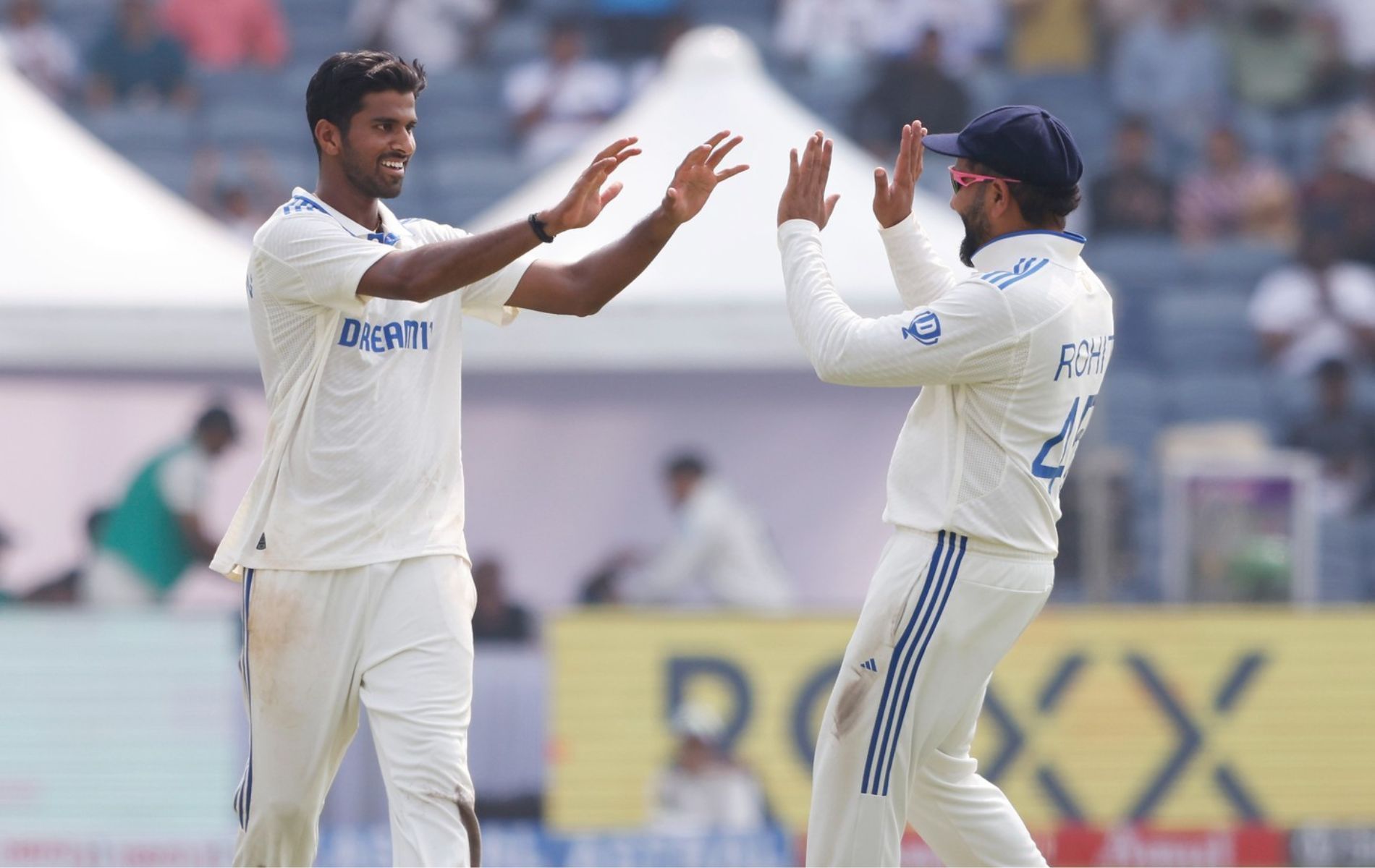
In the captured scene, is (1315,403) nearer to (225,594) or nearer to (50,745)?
(225,594)

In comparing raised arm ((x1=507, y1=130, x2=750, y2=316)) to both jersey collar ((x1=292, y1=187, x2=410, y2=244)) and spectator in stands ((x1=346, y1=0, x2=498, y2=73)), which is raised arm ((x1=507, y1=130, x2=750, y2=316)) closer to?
jersey collar ((x1=292, y1=187, x2=410, y2=244))

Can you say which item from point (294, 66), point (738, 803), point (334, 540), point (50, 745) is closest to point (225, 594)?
point (50, 745)

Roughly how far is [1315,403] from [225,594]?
6560mm

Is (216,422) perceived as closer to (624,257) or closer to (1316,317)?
(624,257)

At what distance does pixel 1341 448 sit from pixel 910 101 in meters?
3.81

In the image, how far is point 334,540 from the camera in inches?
189

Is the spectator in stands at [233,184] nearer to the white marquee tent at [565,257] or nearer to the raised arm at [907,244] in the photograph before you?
the white marquee tent at [565,257]

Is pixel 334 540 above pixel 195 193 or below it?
below

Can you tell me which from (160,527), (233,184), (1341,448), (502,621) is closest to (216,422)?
(160,527)

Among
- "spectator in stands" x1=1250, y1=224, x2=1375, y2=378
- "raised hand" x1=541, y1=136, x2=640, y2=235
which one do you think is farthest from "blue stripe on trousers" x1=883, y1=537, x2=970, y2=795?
"spectator in stands" x1=1250, y1=224, x2=1375, y2=378

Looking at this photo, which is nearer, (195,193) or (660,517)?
(660,517)

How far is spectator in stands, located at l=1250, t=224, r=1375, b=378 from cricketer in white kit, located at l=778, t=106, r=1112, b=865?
29.1ft

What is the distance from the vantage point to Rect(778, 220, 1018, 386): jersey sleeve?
4.72 m

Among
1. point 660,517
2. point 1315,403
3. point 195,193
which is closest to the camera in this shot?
point 660,517
